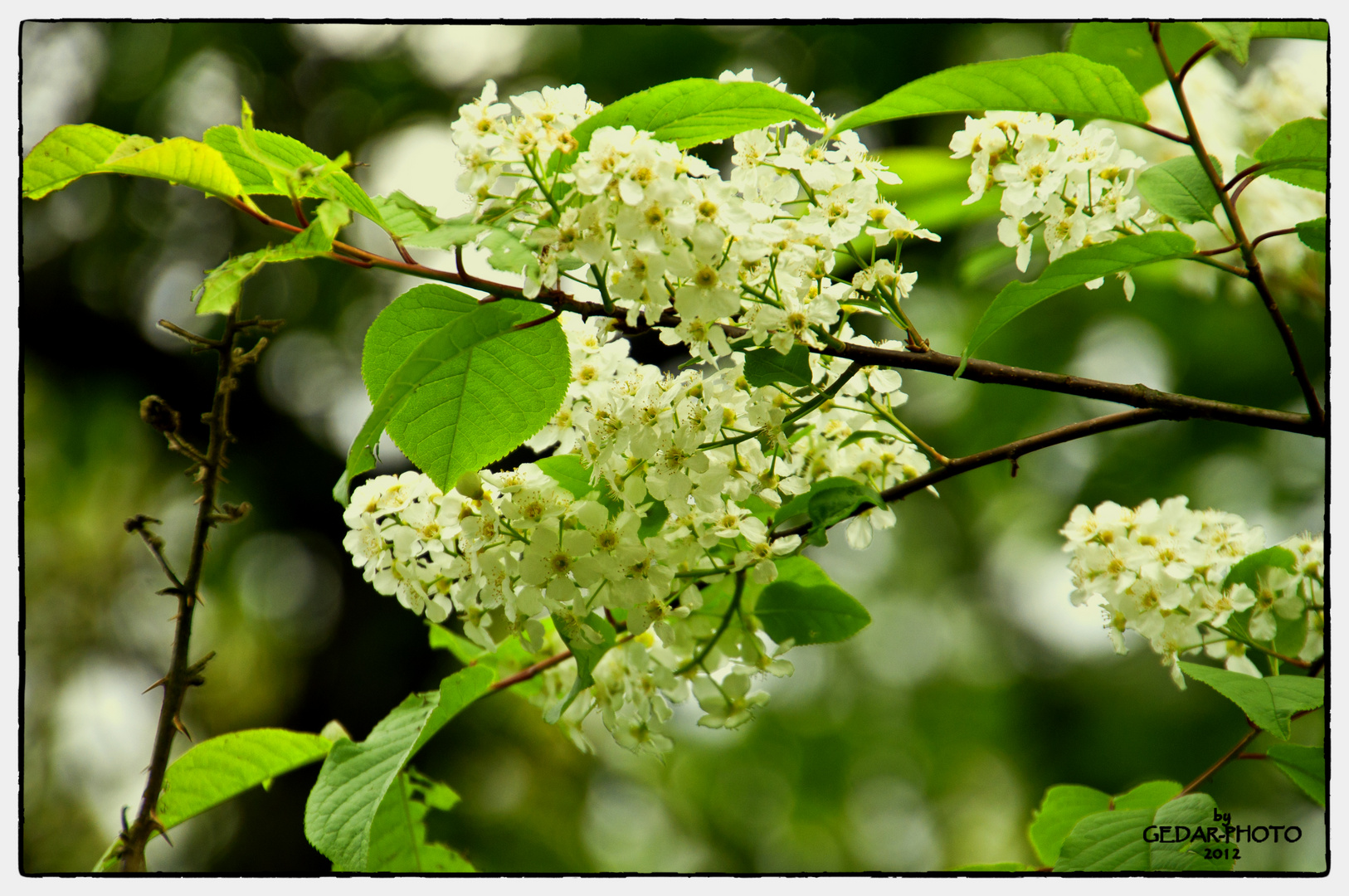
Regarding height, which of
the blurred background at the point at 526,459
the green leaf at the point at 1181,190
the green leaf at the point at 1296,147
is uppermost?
the green leaf at the point at 1296,147

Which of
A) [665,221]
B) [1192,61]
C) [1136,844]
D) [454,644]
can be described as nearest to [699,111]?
[665,221]

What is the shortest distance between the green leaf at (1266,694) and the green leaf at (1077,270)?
40cm

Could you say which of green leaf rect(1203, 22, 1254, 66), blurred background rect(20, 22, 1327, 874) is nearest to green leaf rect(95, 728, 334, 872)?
blurred background rect(20, 22, 1327, 874)

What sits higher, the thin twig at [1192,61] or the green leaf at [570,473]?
the thin twig at [1192,61]

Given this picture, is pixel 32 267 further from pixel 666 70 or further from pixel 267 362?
pixel 666 70

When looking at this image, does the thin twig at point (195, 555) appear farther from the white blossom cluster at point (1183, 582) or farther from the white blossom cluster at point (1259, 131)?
the white blossom cluster at point (1259, 131)

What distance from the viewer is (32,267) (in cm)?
165

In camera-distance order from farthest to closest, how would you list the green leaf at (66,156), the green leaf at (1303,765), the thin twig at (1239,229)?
the green leaf at (1303,765), the thin twig at (1239,229), the green leaf at (66,156)

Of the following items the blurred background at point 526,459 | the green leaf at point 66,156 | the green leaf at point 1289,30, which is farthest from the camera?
the blurred background at point 526,459

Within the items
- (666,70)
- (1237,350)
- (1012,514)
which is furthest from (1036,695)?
(666,70)

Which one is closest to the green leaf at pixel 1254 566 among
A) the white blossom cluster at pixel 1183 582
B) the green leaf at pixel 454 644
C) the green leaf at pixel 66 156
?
the white blossom cluster at pixel 1183 582

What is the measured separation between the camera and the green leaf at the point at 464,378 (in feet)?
2.71

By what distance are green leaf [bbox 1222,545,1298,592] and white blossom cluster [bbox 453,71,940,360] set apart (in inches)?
21.1

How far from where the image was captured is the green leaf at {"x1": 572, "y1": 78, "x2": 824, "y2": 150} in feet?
2.59
